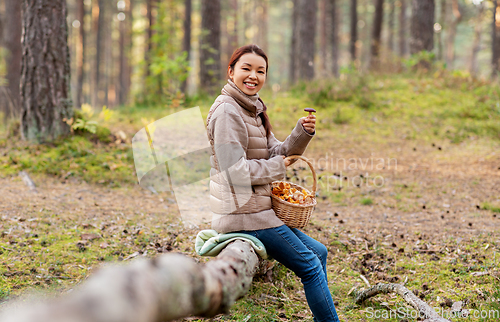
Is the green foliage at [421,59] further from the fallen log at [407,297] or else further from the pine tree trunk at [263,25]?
the pine tree trunk at [263,25]

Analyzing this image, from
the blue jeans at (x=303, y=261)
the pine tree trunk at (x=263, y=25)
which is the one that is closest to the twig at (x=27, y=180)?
the blue jeans at (x=303, y=261)

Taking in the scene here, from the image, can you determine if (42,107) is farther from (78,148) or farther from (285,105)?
(285,105)

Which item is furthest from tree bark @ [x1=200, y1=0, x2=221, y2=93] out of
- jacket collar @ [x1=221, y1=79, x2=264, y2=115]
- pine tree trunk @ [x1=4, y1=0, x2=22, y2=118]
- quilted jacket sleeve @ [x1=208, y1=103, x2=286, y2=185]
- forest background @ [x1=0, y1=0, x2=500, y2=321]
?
quilted jacket sleeve @ [x1=208, y1=103, x2=286, y2=185]

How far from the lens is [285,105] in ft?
30.9

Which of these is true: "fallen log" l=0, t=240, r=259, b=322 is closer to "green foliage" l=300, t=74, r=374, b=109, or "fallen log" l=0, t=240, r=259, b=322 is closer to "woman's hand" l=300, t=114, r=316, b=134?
"woman's hand" l=300, t=114, r=316, b=134

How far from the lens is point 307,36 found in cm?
1180

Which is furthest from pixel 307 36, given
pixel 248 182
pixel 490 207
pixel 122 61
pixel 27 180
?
pixel 122 61

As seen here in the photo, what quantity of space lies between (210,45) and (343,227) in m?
7.22

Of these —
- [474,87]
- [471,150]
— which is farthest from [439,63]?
[471,150]

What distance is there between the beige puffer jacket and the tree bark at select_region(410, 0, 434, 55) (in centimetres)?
1084

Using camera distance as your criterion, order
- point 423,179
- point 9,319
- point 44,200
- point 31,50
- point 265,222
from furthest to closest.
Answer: point 423,179 < point 31,50 < point 44,200 < point 265,222 < point 9,319

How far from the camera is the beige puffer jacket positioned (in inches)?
105

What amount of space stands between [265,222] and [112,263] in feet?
6.29

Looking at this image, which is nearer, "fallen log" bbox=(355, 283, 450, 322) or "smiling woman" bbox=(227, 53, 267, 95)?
"fallen log" bbox=(355, 283, 450, 322)
